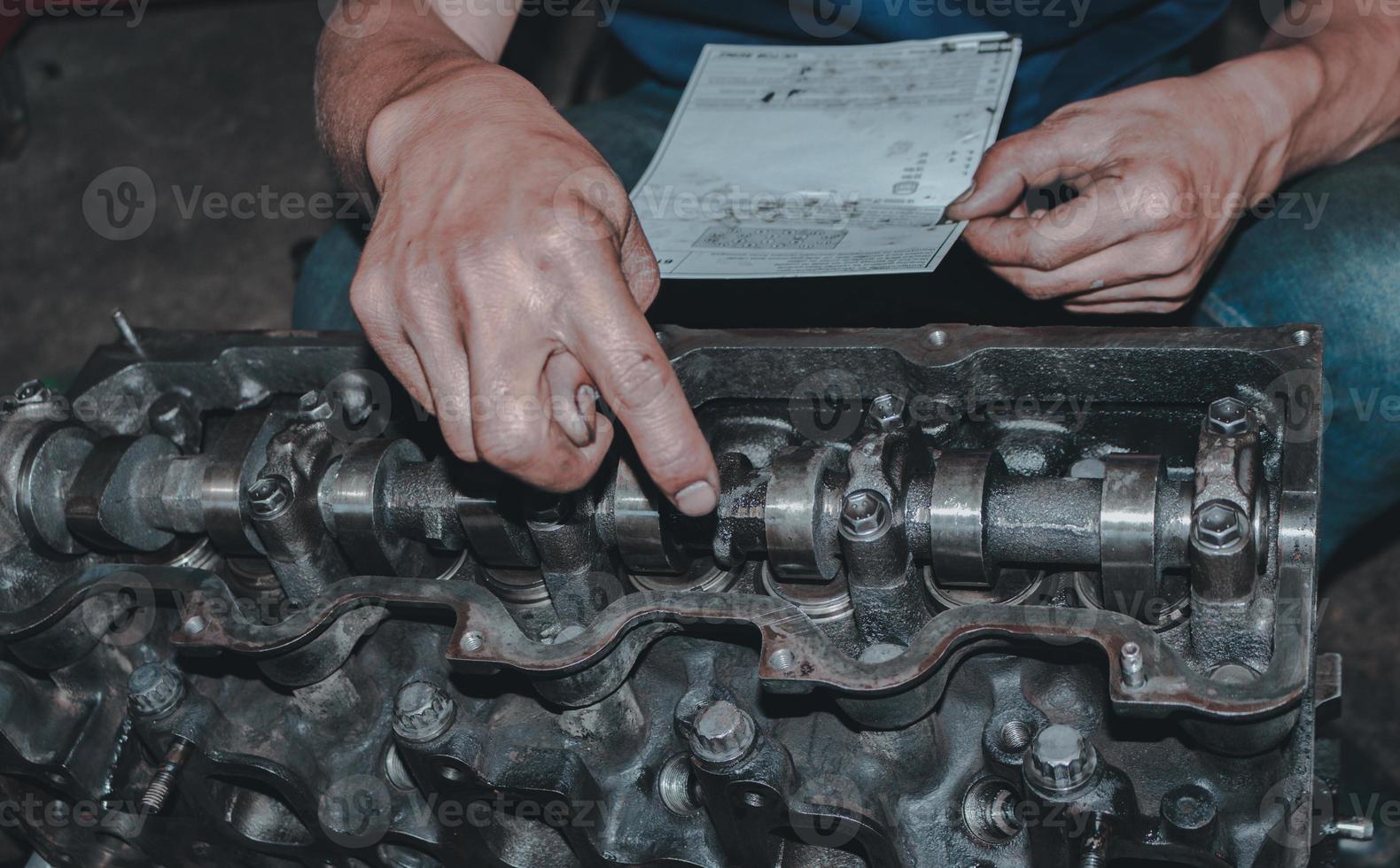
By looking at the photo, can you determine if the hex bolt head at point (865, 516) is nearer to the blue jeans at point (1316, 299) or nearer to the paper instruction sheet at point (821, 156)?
the paper instruction sheet at point (821, 156)

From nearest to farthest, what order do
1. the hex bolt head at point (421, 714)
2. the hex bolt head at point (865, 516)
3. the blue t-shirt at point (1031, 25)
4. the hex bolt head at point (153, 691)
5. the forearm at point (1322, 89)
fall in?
the hex bolt head at point (865, 516) → the hex bolt head at point (421, 714) → the hex bolt head at point (153, 691) → the forearm at point (1322, 89) → the blue t-shirt at point (1031, 25)

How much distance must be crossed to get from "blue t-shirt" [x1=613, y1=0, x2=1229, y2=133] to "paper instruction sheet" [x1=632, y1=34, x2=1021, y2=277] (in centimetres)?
3

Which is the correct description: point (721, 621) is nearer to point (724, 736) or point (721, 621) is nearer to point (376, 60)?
point (724, 736)

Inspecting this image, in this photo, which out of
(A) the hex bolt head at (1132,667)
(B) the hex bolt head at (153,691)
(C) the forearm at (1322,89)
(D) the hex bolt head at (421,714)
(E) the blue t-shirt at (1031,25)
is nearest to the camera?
(A) the hex bolt head at (1132,667)

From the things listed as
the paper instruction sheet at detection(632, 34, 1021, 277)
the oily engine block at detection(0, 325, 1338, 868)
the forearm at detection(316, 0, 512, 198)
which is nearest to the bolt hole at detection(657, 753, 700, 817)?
the oily engine block at detection(0, 325, 1338, 868)

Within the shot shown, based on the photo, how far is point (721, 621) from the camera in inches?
52.3

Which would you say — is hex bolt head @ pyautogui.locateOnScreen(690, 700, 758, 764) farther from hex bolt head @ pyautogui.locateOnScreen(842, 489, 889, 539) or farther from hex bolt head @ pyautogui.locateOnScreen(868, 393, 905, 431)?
hex bolt head @ pyautogui.locateOnScreen(868, 393, 905, 431)

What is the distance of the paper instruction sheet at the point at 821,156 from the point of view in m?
1.74

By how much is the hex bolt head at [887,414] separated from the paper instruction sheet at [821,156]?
0.74 ft

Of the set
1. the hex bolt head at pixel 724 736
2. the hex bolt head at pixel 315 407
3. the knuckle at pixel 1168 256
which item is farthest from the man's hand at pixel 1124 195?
the hex bolt head at pixel 315 407

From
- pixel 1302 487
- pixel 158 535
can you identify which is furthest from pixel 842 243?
pixel 158 535

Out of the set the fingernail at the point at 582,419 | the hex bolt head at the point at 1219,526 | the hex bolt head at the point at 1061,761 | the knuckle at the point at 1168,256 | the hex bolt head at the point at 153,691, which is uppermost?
the hex bolt head at the point at 1219,526

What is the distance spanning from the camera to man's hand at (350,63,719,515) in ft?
4.04

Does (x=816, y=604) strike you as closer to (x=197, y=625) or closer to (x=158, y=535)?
(x=197, y=625)
